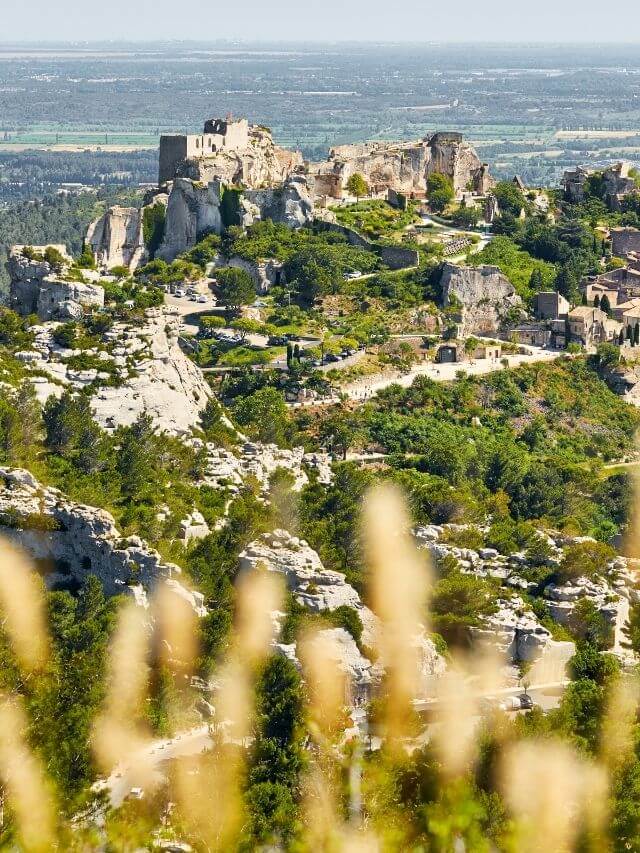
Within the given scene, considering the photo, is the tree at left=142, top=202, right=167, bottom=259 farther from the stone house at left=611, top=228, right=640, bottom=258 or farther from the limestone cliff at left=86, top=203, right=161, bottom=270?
the stone house at left=611, top=228, right=640, bottom=258

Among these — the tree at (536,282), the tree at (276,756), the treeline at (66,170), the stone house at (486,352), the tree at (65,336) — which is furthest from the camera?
the treeline at (66,170)

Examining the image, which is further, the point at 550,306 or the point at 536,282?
the point at 536,282

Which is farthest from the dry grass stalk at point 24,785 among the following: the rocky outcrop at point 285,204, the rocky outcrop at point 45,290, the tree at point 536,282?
the tree at point 536,282

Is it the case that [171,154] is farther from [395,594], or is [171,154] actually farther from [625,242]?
[395,594]

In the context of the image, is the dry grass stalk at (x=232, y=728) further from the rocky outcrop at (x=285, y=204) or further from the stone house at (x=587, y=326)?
the rocky outcrop at (x=285, y=204)

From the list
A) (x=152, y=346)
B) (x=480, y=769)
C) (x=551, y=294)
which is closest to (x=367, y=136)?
(x=551, y=294)

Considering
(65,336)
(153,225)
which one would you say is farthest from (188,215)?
(65,336)

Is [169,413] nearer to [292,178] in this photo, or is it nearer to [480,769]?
[480,769]

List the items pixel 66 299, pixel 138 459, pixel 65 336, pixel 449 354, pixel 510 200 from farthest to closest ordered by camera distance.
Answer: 1. pixel 510 200
2. pixel 449 354
3. pixel 66 299
4. pixel 65 336
5. pixel 138 459
